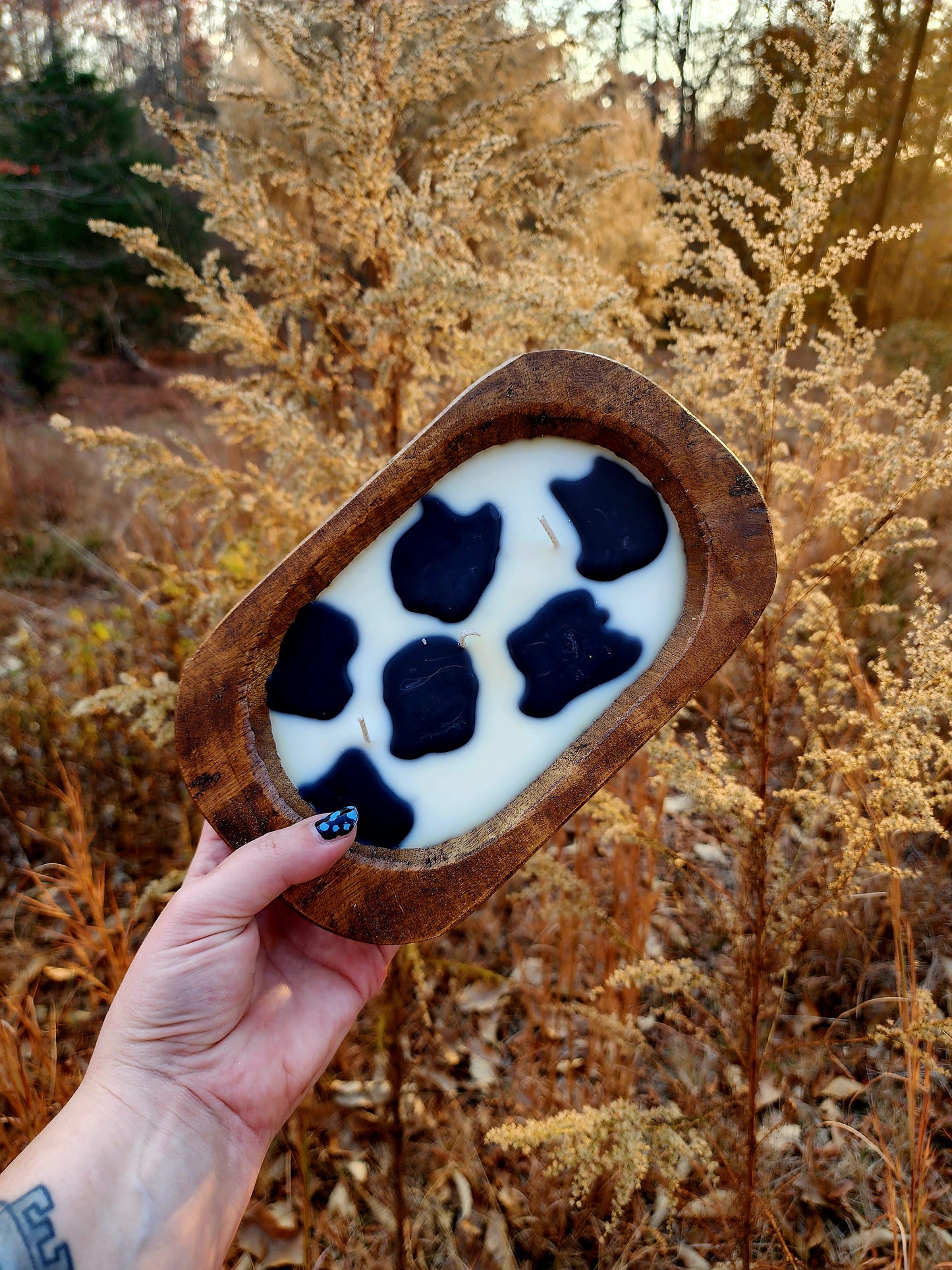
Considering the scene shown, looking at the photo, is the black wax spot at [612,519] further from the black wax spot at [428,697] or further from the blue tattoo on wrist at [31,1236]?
the blue tattoo on wrist at [31,1236]

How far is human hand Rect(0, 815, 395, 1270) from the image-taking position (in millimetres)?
804

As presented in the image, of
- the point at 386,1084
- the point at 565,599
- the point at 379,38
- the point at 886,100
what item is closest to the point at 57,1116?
the point at 565,599

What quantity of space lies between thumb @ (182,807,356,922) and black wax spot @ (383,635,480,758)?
0.43 ft

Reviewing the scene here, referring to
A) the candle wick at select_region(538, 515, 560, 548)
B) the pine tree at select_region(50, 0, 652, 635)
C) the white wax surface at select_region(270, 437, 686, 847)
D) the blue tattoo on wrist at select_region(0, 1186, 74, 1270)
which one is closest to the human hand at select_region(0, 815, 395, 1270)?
the blue tattoo on wrist at select_region(0, 1186, 74, 1270)

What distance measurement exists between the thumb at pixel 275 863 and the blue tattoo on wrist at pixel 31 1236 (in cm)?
34

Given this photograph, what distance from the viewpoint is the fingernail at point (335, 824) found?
2.85ft

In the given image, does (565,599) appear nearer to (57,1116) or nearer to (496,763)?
(496,763)

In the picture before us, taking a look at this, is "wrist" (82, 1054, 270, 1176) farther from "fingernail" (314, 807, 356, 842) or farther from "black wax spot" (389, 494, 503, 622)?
"black wax spot" (389, 494, 503, 622)

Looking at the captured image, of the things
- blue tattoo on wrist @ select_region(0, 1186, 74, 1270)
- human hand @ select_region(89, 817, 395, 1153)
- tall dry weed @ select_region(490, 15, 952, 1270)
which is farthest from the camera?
tall dry weed @ select_region(490, 15, 952, 1270)

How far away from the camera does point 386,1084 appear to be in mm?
1733

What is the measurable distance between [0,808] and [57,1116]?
1.85 metres

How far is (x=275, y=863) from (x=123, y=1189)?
1.39 feet

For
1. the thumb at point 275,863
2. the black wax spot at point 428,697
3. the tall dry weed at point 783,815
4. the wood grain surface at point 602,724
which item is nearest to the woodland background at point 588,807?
the tall dry weed at point 783,815

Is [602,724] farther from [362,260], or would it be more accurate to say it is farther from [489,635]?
[362,260]
